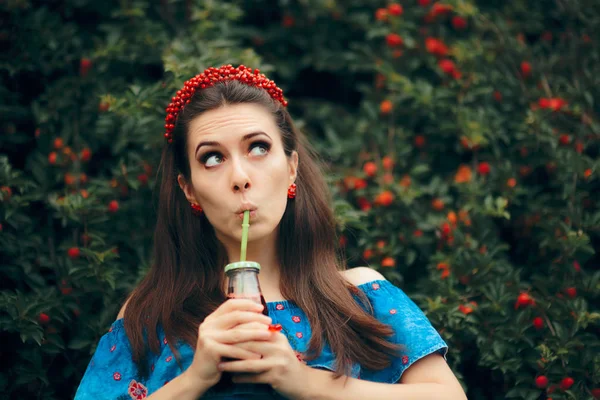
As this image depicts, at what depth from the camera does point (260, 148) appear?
2.32 metres

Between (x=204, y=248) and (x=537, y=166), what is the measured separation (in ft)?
5.63

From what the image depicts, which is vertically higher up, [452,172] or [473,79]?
[473,79]

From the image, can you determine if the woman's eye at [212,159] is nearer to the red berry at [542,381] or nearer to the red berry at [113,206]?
the red berry at [113,206]

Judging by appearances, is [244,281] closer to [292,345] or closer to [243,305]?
[243,305]

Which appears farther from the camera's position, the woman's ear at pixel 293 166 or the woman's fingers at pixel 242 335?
the woman's ear at pixel 293 166

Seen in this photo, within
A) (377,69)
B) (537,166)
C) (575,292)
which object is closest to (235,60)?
(377,69)

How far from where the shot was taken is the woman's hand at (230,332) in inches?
73.1

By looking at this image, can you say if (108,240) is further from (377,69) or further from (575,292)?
(575,292)

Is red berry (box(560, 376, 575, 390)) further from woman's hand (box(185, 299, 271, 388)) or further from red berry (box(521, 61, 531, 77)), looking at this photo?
red berry (box(521, 61, 531, 77))

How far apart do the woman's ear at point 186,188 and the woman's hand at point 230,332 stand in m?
0.63

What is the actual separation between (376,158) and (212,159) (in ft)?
4.24

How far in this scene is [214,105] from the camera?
2.38 meters

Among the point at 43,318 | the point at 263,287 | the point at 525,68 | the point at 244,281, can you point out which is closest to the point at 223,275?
the point at 263,287

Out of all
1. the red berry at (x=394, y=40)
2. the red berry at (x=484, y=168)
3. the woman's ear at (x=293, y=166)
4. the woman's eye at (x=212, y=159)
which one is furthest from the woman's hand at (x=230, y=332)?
the red berry at (x=394, y=40)
